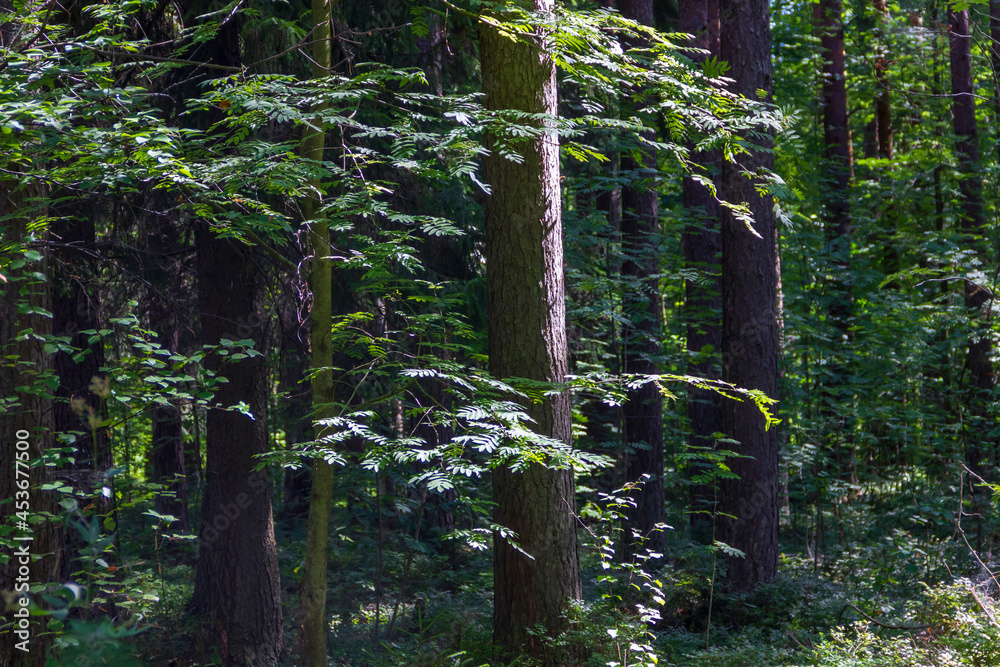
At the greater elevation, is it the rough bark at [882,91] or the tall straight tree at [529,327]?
the rough bark at [882,91]

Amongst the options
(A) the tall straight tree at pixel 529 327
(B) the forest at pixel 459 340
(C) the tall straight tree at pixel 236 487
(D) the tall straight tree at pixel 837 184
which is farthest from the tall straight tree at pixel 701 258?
(C) the tall straight tree at pixel 236 487

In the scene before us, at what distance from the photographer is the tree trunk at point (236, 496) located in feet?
22.7

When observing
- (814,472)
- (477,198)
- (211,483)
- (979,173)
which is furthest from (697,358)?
(979,173)

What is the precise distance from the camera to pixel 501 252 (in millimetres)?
5113

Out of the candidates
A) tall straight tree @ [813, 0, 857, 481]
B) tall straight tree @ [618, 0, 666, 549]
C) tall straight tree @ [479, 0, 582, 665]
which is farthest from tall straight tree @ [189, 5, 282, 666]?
tall straight tree @ [813, 0, 857, 481]

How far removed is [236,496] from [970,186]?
13.5 m

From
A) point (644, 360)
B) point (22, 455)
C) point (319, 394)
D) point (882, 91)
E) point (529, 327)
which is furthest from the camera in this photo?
point (882, 91)

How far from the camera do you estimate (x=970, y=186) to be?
497 inches

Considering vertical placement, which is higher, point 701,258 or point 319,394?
point 701,258

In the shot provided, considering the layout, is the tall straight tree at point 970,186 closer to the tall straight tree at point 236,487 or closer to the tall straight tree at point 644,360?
the tall straight tree at point 644,360

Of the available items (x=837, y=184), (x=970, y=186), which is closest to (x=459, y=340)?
(x=837, y=184)

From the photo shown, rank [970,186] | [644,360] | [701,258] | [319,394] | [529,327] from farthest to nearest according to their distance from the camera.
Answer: [970,186] → [701,258] → [644,360] → [529,327] → [319,394]

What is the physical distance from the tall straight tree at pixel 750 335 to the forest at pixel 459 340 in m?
0.03

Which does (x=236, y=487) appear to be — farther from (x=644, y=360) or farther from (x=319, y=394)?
(x=644, y=360)
